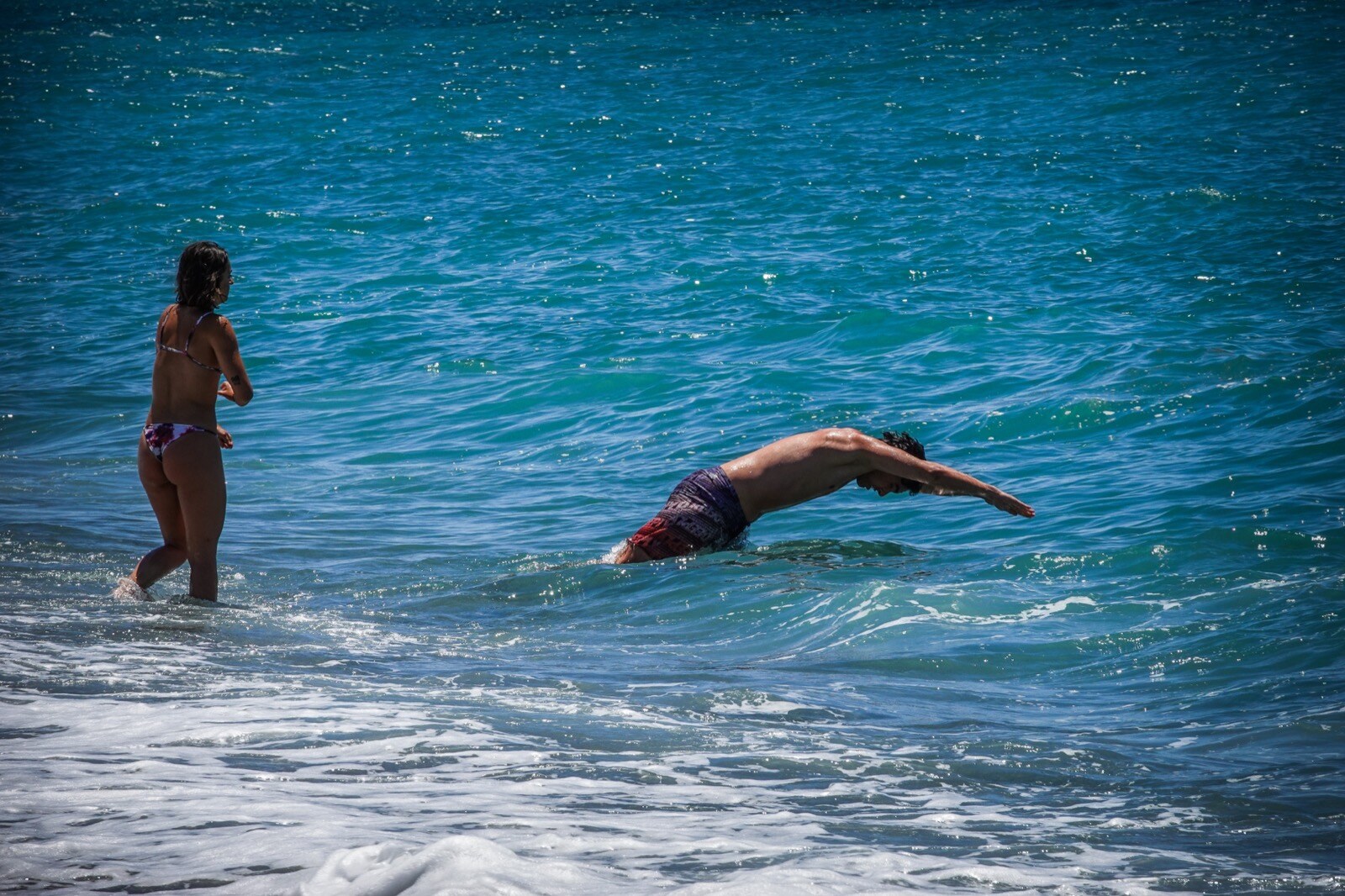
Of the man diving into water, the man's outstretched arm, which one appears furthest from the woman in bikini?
the man's outstretched arm

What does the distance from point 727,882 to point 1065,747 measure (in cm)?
195

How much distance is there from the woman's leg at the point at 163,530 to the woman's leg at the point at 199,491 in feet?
0.27

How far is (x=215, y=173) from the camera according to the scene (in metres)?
22.9

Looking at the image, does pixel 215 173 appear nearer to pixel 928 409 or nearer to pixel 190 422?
pixel 928 409

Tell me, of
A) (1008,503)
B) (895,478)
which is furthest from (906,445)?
(1008,503)

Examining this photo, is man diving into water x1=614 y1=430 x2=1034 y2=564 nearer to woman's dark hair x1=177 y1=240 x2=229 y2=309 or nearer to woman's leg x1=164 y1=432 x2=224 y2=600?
woman's leg x1=164 y1=432 x2=224 y2=600

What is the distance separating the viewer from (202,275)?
5938 millimetres

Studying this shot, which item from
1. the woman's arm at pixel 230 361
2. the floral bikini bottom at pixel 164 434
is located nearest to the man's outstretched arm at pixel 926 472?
the woman's arm at pixel 230 361

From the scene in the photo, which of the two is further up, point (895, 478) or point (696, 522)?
point (895, 478)

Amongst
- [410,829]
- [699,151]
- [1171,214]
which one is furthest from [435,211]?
[410,829]

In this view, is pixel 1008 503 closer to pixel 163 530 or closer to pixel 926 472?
pixel 926 472

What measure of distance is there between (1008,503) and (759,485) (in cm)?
150

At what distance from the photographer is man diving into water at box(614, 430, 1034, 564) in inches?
306

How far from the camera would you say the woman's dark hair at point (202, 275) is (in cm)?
590
